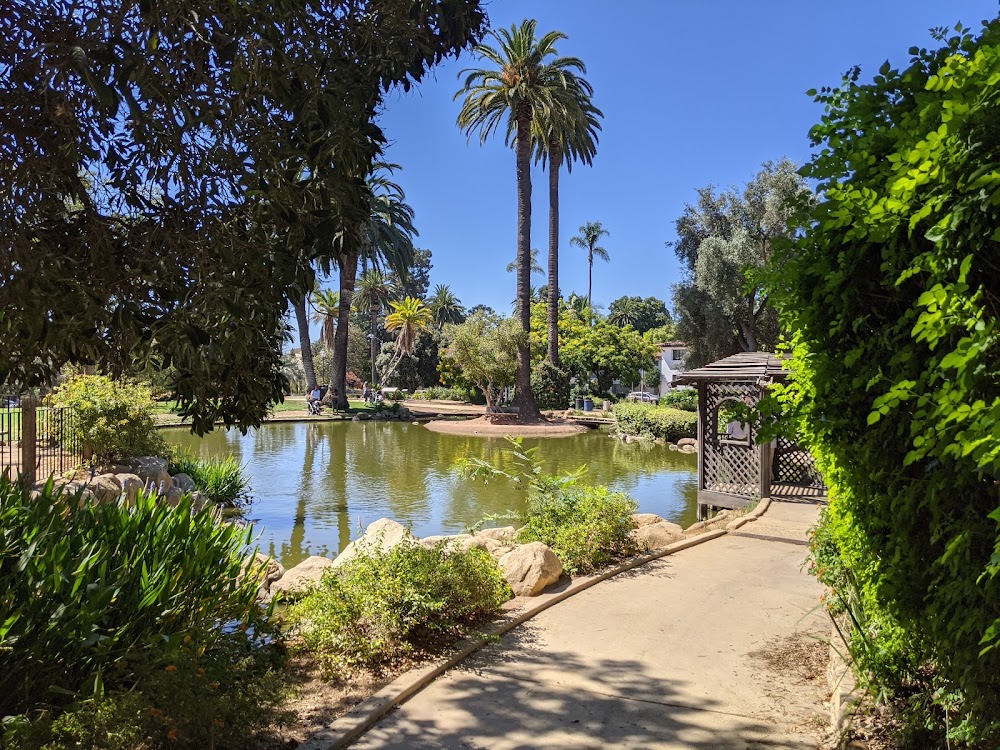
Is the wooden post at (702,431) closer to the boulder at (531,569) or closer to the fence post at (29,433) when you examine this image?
the boulder at (531,569)

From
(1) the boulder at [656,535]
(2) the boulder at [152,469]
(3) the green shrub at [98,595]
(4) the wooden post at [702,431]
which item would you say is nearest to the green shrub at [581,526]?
(1) the boulder at [656,535]

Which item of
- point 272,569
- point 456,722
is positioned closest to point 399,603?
point 456,722

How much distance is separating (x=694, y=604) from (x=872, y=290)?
431 cm

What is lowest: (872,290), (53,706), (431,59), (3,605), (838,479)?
(53,706)

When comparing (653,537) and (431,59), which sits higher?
(431,59)

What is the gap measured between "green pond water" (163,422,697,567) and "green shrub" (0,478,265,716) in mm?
2808

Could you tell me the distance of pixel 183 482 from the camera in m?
14.5

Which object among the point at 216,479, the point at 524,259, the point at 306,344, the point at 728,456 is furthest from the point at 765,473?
the point at 306,344

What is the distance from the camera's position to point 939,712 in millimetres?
3381

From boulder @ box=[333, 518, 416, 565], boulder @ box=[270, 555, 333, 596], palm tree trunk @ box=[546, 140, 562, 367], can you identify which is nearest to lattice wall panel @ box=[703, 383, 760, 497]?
boulder @ box=[333, 518, 416, 565]

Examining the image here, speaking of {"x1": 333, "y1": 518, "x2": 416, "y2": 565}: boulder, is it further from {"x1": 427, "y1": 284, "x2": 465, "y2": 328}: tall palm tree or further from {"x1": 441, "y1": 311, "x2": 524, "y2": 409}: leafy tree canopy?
{"x1": 427, "y1": 284, "x2": 465, "y2": 328}: tall palm tree

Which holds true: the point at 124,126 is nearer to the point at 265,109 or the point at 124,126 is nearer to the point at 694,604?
the point at 265,109

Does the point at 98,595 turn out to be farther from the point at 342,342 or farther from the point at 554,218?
the point at 342,342

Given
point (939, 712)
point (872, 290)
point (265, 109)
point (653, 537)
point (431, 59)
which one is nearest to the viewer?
point (872, 290)
